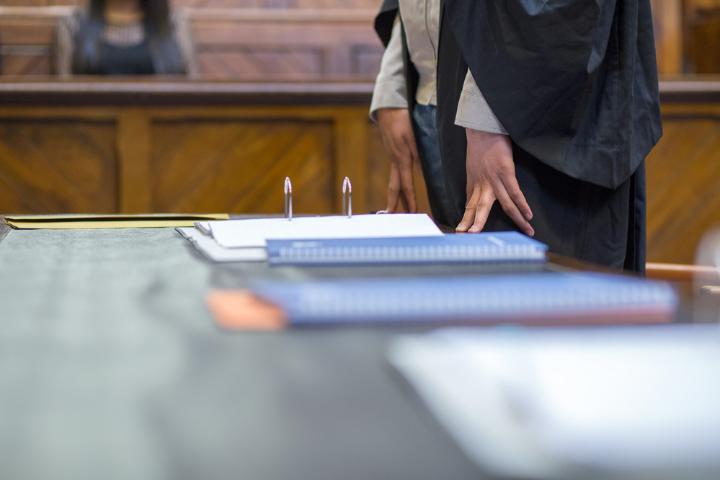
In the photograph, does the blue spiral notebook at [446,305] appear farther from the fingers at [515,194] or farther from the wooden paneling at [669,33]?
the wooden paneling at [669,33]

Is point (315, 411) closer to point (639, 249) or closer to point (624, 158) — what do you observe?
point (624, 158)

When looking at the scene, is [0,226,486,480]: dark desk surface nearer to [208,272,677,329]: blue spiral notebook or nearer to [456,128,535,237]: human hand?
[208,272,677,329]: blue spiral notebook

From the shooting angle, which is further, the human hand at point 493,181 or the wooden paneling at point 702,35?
the wooden paneling at point 702,35

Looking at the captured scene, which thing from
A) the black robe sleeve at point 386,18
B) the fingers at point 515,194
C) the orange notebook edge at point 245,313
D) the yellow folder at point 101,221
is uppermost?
the black robe sleeve at point 386,18

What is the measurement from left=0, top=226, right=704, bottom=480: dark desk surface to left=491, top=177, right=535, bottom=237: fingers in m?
0.63

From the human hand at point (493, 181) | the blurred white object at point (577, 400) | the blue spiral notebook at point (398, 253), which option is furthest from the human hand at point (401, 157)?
the blurred white object at point (577, 400)

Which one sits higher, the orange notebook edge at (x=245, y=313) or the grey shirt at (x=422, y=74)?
the grey shirt at (x=422, y=74)

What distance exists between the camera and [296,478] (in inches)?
11.5

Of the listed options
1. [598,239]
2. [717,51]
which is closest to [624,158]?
[598,239]

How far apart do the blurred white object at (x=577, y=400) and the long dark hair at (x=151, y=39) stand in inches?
201

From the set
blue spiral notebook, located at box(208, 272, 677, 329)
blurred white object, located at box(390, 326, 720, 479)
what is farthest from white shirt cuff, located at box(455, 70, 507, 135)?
blurred white object, located at box(390, 326, 720, 479)

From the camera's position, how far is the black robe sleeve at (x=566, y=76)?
111 cm

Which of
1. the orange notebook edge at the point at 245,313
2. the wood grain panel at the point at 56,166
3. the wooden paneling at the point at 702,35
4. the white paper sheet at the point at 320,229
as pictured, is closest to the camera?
the orange notebook edge at the point at 245,313

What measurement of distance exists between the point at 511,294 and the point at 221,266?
1.01 ft
